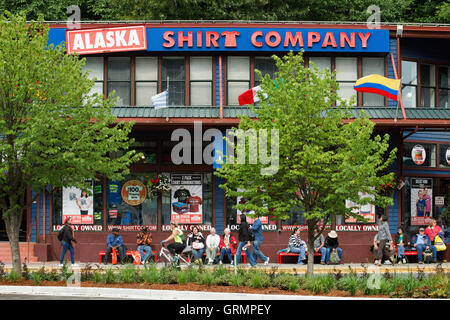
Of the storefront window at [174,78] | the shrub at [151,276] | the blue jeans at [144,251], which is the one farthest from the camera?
the storefront window at [174,78]

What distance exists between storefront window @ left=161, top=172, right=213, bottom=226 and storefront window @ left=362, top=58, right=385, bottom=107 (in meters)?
7.15

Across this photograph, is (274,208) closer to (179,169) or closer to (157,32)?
(179,169)

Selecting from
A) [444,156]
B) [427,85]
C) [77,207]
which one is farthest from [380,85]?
[77,207]

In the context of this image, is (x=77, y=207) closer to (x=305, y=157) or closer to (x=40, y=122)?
(x=40, y=122)

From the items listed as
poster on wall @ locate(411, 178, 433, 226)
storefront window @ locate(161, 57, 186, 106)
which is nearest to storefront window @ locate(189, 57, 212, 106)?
storefront window @ locate(161, 57, 186, 106)

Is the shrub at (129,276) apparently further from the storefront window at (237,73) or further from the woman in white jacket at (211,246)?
the storefront window at (237,73)

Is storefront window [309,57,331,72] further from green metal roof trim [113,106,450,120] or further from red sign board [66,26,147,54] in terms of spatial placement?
red sign board [66,26,147,54]

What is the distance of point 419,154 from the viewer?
25.9 metres

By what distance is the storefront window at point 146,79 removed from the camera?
25062 mm

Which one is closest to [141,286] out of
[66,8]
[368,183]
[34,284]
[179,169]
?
[34,284]

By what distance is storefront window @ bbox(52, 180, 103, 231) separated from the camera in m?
24.5

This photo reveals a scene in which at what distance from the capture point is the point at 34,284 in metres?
16.2

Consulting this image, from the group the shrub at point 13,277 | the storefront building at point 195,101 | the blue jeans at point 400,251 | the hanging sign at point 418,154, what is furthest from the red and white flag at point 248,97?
the shrub at point 13,277

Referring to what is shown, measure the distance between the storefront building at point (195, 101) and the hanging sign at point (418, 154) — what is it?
0.58 meters
